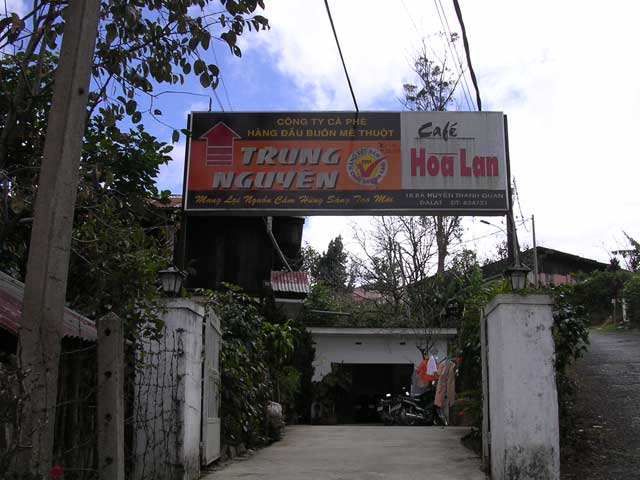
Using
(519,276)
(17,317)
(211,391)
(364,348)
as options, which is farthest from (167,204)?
(364,348)

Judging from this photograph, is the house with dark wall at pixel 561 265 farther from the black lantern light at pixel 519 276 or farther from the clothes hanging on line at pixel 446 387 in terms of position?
the black lantern light at pixel 519 276


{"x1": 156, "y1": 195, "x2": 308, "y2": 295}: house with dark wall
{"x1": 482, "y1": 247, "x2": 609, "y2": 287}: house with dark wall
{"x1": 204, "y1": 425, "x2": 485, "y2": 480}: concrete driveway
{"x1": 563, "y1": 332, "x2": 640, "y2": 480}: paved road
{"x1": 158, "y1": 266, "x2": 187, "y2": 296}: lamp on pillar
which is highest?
{"x1": 482, "y1": 247, "x2": 609, "y2": 287}: house with dark wall

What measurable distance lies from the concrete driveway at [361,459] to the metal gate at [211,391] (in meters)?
0.28

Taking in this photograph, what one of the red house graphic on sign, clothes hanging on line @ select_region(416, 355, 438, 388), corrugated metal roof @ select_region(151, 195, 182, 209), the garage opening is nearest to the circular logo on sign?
the red house graphic on sign

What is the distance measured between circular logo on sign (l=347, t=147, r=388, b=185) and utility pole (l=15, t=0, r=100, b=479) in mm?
6968

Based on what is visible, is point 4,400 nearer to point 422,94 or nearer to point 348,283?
point 422,94

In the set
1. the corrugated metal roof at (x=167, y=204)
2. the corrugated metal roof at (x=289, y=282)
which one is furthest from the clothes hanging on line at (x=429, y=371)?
the corrugated metal roof at (x=167, y=204)

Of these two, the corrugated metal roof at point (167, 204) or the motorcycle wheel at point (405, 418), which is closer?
the corrugated metal roof at point (167, 204)

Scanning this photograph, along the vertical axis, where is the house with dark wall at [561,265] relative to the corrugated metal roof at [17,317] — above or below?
above

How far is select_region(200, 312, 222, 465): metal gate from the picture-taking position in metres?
7.76

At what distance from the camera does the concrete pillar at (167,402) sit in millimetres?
6758

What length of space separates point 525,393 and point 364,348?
1660 cm

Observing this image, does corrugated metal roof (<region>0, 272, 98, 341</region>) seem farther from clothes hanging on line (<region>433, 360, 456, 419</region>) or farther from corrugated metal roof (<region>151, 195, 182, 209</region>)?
clothes hanging on line (<region>433, 360, 456, 419</region>)

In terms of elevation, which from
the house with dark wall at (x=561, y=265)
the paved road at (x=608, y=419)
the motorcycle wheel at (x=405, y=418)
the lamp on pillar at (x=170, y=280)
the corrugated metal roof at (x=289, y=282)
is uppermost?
the house with dark wall at (x=561, y=265)
